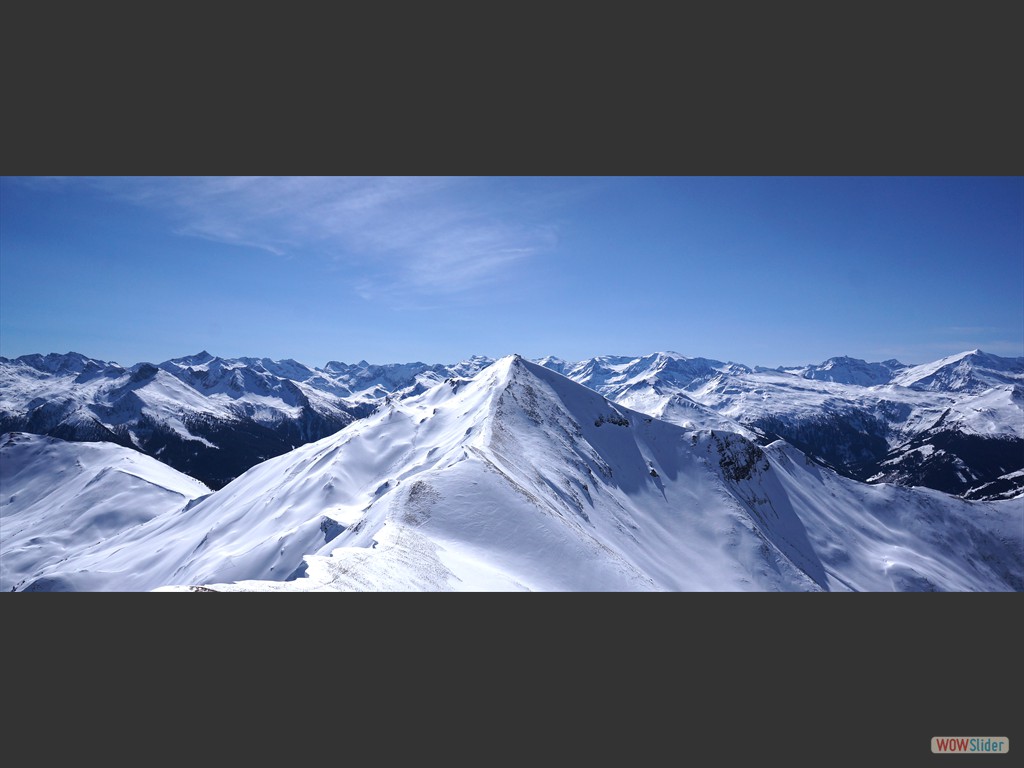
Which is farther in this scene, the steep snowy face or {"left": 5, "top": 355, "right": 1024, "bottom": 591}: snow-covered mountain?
the steep snowy face

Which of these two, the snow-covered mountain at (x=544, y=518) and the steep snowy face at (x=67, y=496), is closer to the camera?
the snow-covered mountain at (x=544, y=518)

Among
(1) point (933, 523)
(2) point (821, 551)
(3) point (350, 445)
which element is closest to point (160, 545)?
(3) point (350, 445)

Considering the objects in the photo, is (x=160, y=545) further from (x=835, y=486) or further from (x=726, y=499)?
(x=835, y=486)

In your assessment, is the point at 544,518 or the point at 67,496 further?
the point at 67,496

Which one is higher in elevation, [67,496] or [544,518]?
[67,496]
